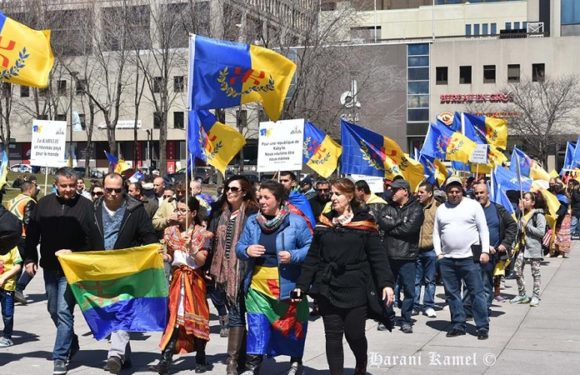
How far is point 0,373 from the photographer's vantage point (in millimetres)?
8523

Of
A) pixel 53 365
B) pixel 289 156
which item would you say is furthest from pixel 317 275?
pixel 289 156

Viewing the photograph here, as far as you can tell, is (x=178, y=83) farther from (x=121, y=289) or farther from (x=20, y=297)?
(x=121, y=289)

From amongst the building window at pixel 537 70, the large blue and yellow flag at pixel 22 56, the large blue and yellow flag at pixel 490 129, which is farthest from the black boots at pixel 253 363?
the building window at pixel 537 70

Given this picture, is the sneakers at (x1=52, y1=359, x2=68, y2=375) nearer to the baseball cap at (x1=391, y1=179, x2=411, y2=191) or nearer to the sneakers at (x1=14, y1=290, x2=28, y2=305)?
the baseball cap at (x1=391, y1=179, x2=411, y2=191)

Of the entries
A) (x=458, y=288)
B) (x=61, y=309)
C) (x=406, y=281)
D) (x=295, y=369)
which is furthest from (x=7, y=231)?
(x=458, y=288)

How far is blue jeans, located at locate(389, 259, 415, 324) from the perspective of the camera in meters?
11.3

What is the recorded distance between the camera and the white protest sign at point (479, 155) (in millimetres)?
20922

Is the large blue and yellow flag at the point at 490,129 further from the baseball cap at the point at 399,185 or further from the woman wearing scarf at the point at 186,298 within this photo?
the woman wearing scarf at the point at 186,298

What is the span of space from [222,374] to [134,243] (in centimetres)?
149

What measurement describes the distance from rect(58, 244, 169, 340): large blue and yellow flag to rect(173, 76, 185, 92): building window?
48813 millimetres

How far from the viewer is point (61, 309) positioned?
8.50 m

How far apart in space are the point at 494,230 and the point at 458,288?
1253 millimetres

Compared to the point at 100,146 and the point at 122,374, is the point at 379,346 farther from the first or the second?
the point at 100,146

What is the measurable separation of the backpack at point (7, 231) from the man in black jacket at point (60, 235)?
0.13 meters
